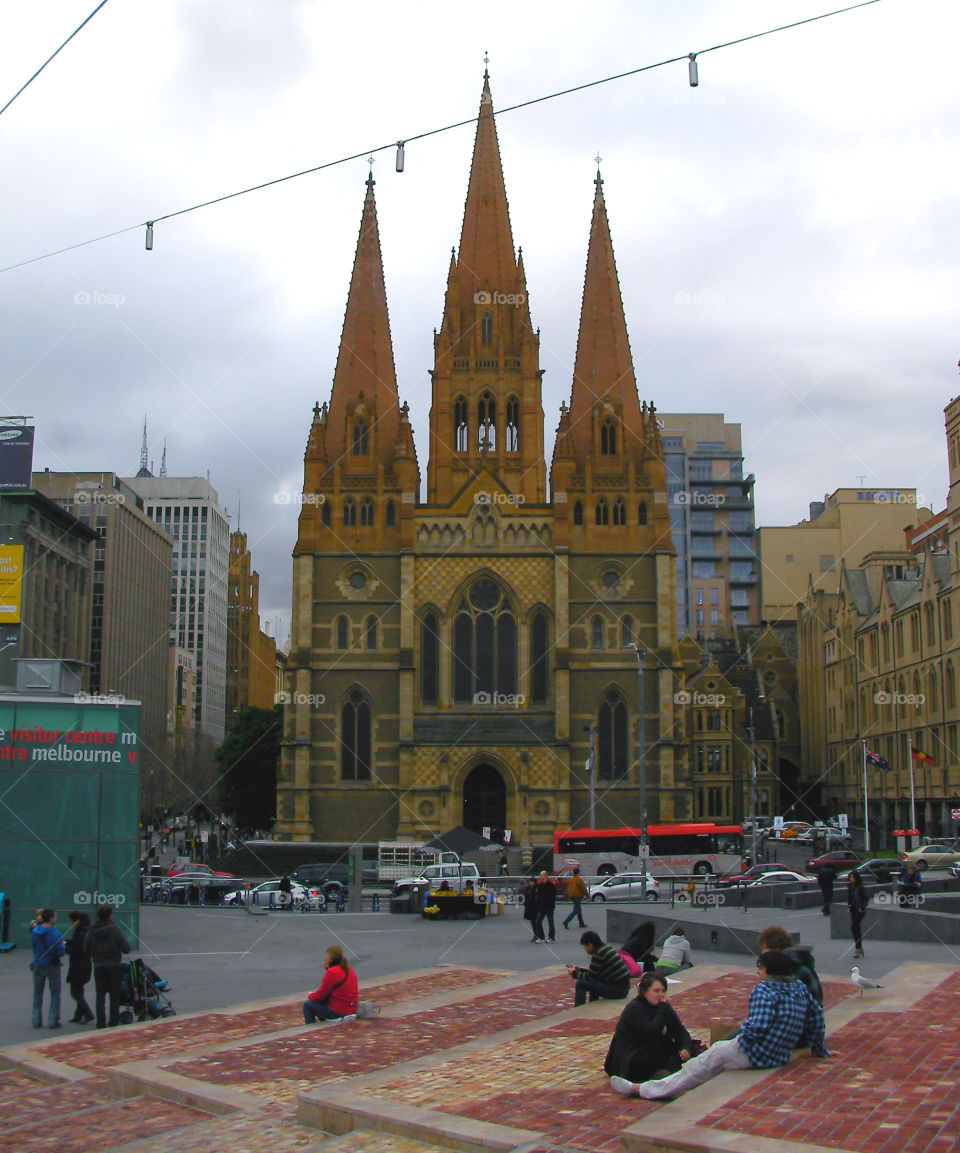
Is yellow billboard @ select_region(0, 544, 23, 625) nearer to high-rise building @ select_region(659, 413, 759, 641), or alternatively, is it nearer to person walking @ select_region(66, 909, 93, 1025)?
person walking @ select_region(66, 909, 93, 1025)

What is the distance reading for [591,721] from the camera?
53.8 m

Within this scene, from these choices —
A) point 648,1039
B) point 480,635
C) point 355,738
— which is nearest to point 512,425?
point 480,635

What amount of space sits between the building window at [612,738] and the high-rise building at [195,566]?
9026cm

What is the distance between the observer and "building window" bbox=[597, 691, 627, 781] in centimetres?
5359

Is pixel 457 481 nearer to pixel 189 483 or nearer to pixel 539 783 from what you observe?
pixel 539 783

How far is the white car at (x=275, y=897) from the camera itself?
111 feet

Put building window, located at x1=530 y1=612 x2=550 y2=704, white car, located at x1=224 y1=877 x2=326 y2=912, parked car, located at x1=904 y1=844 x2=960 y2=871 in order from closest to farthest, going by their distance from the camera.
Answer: white car, located at x1=224 y1=877 x2=326 y2=912, parked car, located at x1=904 y1=844 x2=960 y2=871, building window, located at x1=530 y1=612 x2=550 y2=704

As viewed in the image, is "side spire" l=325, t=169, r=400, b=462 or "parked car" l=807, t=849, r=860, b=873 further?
"side spire" l=325, t=169, r=400, b=462

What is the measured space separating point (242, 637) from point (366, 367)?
313ft

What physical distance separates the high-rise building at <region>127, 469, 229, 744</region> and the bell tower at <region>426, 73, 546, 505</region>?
83.7 meters

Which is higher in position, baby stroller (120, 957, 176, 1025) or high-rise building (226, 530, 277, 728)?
high-rise building (226, 530, 277, 728)

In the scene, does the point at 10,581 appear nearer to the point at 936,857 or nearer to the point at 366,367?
the point at 936,857

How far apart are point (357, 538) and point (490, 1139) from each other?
49059 millimetres

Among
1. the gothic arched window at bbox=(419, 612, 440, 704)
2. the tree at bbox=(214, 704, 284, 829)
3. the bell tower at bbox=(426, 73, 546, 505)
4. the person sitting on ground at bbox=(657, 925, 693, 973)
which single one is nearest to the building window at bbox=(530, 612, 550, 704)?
the gothic arched window at bbox=(419, 612, 440, 704)
